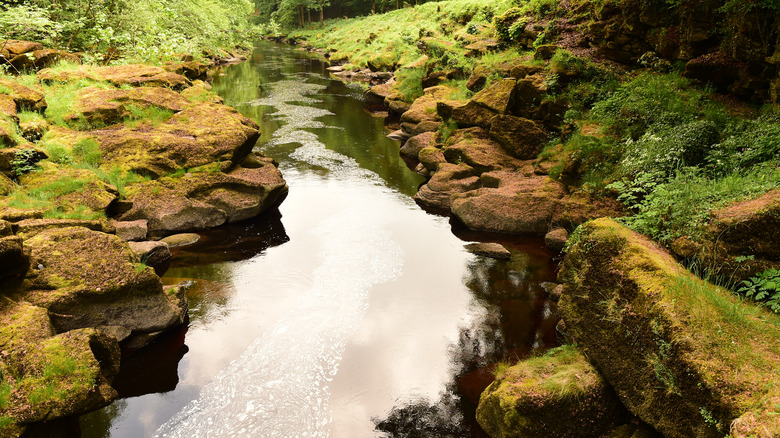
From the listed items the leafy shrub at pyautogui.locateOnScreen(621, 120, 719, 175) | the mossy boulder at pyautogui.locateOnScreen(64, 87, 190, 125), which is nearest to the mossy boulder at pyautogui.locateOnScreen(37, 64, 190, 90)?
the mossy boulder at pyautogui.locateOnScreen(64, 87, 190, 125)

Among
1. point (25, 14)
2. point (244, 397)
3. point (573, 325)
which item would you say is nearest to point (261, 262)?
point (244, 397)

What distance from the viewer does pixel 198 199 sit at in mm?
11328

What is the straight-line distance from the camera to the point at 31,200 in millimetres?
8445

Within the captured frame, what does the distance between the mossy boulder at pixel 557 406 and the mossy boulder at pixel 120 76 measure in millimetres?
16677

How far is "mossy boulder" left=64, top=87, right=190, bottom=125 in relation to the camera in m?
12.6

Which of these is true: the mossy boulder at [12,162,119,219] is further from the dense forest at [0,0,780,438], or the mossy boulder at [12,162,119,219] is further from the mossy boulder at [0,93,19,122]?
the mossy boulder at [0,93,19,122]

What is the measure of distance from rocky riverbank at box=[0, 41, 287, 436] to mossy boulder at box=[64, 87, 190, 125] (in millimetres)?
48

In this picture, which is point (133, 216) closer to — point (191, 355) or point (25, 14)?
point (191, 355)

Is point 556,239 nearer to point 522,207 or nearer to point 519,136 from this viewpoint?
point 522,207

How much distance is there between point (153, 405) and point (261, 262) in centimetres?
433

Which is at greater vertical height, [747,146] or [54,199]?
[747,146]

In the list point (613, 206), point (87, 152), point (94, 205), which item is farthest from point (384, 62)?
point (94, 205)

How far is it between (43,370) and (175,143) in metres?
8.39

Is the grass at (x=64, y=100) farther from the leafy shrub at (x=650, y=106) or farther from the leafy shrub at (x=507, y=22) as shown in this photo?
the leafy shrub at (x=507, y=22)
